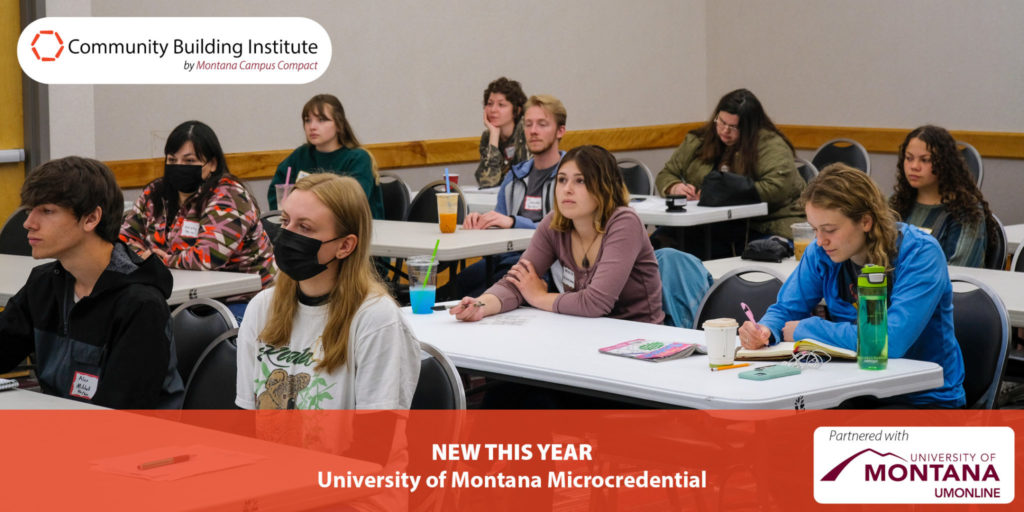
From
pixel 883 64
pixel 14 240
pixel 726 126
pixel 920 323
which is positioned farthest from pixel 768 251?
pixel 883 64

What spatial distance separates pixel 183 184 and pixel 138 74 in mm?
3219

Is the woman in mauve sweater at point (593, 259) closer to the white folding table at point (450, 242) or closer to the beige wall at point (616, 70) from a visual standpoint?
the white folding table at point (450, 242)

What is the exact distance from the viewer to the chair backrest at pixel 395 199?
669 cm

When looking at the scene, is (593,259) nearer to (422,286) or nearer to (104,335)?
(422,286)

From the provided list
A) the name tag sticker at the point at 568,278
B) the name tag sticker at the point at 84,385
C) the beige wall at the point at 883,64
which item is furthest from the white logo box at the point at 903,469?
the beige wall at the point at 883,64

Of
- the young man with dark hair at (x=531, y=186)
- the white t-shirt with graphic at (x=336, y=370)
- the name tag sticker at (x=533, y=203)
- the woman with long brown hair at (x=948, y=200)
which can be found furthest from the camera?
the name tag sticker at (x=533, y=203)

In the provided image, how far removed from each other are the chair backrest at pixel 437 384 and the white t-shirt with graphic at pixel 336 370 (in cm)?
4

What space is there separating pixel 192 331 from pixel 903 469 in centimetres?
179

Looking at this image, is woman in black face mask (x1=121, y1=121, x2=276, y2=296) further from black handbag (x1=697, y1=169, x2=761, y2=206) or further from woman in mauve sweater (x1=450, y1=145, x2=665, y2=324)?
black handbag (x1=697, y1=169, x2=761, y2=206)

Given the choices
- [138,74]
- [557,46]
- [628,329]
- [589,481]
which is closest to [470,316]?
[628,329]

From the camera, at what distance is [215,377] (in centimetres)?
275

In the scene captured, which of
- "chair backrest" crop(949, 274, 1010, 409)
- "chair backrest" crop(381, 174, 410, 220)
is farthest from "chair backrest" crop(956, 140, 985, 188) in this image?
"chair backrest" crop(949, 274, 1010, 409)

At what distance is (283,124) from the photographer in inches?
317

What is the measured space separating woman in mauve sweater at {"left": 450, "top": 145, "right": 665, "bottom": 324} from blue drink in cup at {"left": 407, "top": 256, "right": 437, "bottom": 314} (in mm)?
157
